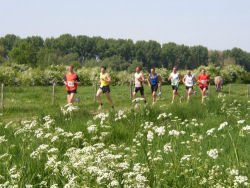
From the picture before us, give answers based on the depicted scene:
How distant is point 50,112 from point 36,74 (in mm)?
26656

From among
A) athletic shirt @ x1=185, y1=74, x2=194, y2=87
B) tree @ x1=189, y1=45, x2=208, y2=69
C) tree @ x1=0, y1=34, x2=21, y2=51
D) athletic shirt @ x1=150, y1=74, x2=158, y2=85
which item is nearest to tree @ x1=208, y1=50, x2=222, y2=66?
tree @ x1=189, y1=45, x2=208, y2=69

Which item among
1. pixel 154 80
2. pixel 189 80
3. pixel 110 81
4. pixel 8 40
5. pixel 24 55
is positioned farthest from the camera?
pixel 8 40

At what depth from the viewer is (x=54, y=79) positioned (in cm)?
3572

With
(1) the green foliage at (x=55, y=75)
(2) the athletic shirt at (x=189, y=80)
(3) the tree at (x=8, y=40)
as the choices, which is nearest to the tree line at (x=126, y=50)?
(3) the tree at (x=8, y=40)

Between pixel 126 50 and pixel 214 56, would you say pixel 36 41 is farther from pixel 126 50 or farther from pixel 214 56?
pixel 214 56

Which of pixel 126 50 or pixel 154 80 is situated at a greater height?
pixel 126 50

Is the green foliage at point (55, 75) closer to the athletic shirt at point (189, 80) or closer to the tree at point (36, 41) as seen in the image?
the athletic shirt at point (189, 80)

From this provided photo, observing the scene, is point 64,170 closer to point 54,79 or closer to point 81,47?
point 54,79

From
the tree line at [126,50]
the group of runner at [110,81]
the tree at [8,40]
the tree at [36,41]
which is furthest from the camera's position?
the tree line at [126,50]

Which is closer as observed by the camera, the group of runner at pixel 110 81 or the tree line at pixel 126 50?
the group of runner at pixel 110 81

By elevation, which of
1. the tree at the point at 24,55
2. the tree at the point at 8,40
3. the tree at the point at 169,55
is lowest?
the tree at the point at 24,55

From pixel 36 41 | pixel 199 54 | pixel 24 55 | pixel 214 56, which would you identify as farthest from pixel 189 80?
pixel 214 56

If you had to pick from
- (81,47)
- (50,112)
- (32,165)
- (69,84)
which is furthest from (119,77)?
(81,47)

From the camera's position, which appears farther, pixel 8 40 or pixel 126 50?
pixel 126 50
